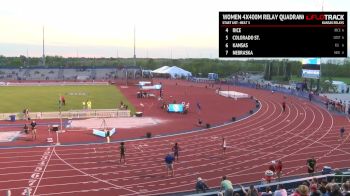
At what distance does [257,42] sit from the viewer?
1617cm

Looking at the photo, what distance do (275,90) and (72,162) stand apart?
174 ft

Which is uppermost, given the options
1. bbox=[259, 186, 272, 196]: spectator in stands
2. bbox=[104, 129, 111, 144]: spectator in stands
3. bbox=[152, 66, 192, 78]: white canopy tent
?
bbox=[152, 66, 192, 78]: white canopy tent

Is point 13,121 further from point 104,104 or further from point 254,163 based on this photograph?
point 254,163

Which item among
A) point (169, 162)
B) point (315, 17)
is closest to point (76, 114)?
point (169, 162)
